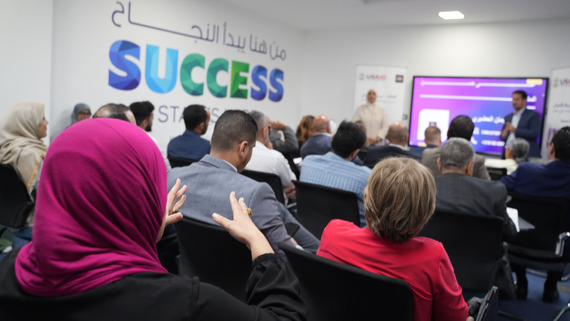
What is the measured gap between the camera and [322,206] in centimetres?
284

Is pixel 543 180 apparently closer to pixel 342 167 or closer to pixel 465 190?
pixel 465 190

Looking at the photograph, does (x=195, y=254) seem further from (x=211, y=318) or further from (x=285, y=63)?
(x=285, y=63)

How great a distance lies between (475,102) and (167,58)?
543 centimetres

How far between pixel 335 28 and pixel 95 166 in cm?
906

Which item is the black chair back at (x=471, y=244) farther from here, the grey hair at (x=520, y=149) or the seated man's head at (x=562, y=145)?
the grey hair at (x=520, y=149)

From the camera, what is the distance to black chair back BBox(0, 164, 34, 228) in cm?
304

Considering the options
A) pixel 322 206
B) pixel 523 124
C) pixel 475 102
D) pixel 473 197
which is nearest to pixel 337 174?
pixel 322 206

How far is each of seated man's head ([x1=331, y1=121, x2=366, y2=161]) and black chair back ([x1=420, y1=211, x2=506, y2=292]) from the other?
2.83 ft

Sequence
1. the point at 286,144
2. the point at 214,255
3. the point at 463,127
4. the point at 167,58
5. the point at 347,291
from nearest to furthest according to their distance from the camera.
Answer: the point at 347,291, the point at 214,255, the point at 463,127, the point at 286,144, the point at 167,58

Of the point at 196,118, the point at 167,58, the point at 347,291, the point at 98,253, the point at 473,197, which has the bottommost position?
the point at 347,291

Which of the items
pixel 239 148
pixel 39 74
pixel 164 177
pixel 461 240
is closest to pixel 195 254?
pixel 239 148

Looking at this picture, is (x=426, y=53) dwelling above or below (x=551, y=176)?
above

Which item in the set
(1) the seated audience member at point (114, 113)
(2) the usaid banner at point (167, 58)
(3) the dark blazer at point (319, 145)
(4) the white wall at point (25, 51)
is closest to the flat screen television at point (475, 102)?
(2) the usaid banner at point (167, 58)

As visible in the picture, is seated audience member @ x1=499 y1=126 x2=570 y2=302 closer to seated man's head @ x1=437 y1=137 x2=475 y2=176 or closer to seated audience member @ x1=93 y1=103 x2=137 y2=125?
seated man's head @ x1=437 y1=137 x2=475 y2=176
